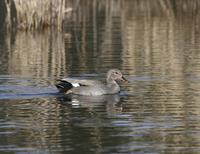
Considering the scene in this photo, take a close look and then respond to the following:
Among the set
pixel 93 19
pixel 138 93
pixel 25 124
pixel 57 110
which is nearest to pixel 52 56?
pixel 138 93

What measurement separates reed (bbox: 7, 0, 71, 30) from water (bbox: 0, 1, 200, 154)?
0.46 meters

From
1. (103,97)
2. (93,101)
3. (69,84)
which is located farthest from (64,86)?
(93,101)

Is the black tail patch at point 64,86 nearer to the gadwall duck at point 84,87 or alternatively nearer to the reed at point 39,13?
the gadwall duck at point 84,87

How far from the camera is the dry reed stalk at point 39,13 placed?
2620 centimetres

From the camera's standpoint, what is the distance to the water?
10602 millimetres

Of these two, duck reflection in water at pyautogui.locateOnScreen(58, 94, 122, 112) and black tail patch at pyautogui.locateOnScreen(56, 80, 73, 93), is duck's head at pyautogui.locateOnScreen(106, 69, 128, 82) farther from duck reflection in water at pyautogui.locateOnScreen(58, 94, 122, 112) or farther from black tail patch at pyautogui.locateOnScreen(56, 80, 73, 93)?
black tail patch at pyautogui.locateOnScreen(56, 80, 73, 93)

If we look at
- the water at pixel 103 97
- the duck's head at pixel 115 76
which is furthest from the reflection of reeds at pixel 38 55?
the duck's head at pixel 115 76

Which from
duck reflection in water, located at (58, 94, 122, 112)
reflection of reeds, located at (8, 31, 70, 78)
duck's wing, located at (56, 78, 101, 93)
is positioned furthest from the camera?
reflection of reeds, located at (8, 31, 70, 78)

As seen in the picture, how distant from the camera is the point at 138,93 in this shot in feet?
48.9

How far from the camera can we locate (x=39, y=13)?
86.9 feet

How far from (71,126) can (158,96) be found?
3.15m

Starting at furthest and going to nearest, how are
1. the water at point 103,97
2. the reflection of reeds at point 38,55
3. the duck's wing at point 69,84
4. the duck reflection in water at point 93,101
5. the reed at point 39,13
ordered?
the reed at point 39,13
the reflection of reeds at point 38,55
the duck's wing at point 69,84
the duck reflection in water at point 93,101
the water at point 103,97

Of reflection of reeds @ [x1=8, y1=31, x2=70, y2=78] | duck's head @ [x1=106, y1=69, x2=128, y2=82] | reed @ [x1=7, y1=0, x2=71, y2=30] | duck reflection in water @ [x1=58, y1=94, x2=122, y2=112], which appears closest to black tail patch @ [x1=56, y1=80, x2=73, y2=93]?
duck reflection in water @ [x1=58, y1=94, x2=122, y2=112]

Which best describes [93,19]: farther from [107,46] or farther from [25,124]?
[25,124]
